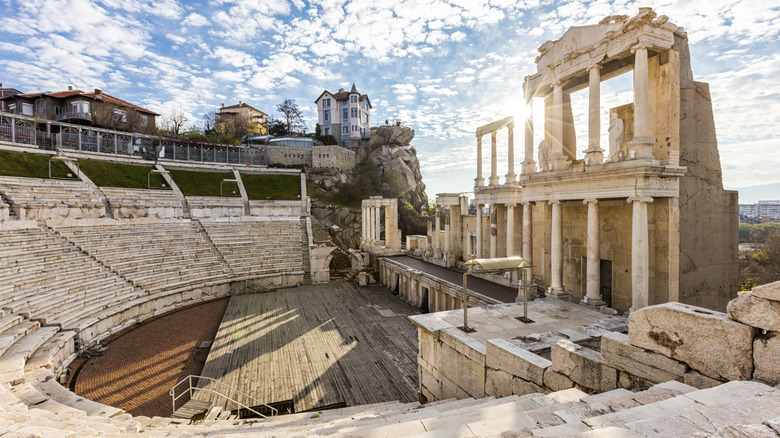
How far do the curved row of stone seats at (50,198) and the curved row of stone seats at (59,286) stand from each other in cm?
173

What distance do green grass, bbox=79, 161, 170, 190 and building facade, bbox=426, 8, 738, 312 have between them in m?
32.7

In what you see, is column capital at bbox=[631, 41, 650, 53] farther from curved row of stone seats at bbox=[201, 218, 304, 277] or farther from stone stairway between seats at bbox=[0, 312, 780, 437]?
curved row of stone seats at bbox=[201, 218, 304, 277]

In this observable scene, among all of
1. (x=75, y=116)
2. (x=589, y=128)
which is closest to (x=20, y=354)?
(x=589, y=128)

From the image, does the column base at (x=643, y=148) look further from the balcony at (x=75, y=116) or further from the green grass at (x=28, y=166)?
the balcony at (x=75, y=116)

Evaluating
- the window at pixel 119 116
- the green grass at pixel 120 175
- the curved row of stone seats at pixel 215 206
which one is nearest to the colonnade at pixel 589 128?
the curved row of stone seats at pixel 215 206

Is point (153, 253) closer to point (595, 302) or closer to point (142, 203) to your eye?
point (142, 203)

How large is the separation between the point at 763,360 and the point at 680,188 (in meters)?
8.30

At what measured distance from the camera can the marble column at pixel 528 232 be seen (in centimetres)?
1417

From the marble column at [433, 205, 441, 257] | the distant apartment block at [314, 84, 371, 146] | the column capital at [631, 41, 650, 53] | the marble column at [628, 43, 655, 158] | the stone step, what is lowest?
the stone step

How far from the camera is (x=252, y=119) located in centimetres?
6638

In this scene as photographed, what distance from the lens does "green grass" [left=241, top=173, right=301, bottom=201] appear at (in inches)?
1468

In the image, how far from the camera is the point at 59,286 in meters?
15.1

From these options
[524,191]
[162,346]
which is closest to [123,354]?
[162,346]

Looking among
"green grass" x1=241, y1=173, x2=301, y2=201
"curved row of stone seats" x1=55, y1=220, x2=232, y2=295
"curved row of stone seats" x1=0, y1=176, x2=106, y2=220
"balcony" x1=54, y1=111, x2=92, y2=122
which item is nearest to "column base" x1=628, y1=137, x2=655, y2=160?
"curved row of stone seats" x1=55, y1=220, x2=232, y2=295
